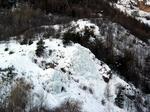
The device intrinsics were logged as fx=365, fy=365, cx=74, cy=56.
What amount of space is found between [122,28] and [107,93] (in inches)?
299

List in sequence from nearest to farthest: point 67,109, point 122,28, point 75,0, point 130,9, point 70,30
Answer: point 67,109 → point 70,30 → point 122,28 → point 75,0 → point 130,9

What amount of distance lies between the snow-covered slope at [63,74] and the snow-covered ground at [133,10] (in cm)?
1253

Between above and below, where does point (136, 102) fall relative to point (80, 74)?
below

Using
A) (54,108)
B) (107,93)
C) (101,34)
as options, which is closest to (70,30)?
(101,34)

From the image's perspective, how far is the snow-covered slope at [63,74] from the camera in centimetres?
1483

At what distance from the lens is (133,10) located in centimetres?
3066

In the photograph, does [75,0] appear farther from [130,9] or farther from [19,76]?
[19,76]

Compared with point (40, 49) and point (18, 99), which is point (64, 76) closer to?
point (40, 49)

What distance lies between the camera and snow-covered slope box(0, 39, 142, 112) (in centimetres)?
1483

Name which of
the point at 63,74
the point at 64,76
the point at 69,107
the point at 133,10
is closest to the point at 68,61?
the point at 63,74

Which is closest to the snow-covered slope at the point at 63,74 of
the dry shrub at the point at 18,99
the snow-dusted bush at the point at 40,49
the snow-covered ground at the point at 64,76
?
the snow-covered ground at the point at 64,76

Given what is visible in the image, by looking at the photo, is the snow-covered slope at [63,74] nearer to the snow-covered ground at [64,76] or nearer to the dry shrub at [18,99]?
the snow-covered ground at [64,76]

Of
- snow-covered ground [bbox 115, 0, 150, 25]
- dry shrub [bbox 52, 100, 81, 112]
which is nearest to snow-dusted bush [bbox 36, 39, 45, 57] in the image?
dry shrub [bbox 52, 100, 81, 112]

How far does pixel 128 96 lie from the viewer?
→ 17.0 metres
